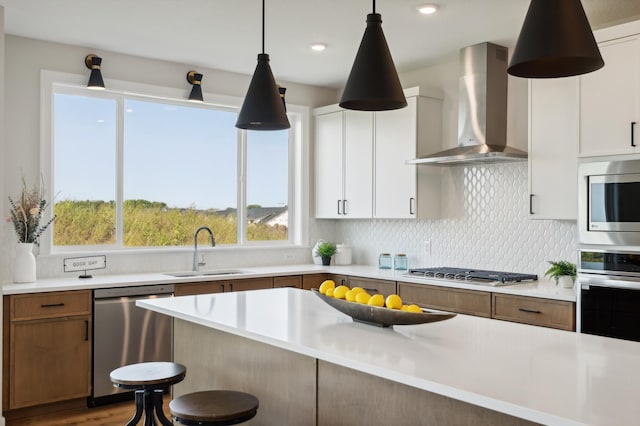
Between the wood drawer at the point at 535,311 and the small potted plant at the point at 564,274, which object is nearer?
the wood drawer at the point at 535,311

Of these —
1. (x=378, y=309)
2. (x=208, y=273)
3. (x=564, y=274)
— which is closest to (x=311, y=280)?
(x=208, y=273)

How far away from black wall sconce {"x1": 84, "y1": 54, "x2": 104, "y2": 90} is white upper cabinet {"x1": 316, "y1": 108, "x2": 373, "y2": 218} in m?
2.16

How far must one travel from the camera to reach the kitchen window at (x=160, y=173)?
4887mm

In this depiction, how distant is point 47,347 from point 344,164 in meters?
2.99

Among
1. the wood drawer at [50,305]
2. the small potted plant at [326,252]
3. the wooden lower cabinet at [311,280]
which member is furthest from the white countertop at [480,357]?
the small potted plant at [326,252]

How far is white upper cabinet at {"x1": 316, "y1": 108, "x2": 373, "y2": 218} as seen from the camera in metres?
5.60

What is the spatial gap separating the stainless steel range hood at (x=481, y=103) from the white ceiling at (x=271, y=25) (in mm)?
120

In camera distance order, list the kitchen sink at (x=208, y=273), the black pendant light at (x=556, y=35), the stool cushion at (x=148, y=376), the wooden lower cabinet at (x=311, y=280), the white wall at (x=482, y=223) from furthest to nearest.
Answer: the wooden lower cabinet at (x=311, y=280), the kitchen sink at (x=208, y=273), the white wall at (x=482, y=223), the stool cushion at (x=148, y=376), the black pendant light at (x=556, y=35)

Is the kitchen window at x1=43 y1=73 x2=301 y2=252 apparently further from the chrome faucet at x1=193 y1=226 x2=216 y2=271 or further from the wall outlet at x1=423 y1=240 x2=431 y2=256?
the wall outlet at x1=423 y1=240 x2=431 y2=256

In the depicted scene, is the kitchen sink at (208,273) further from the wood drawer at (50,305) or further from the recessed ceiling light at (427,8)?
the recessed ceiling light at (427,8)

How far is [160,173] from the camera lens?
536cm

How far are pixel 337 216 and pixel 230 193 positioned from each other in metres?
1.04

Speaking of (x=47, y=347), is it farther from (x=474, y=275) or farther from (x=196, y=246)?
(x=474, y=275)

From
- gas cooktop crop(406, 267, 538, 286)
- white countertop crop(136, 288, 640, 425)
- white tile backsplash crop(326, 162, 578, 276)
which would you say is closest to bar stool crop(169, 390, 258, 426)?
white countertop crop(136, 288, 640, 425)
